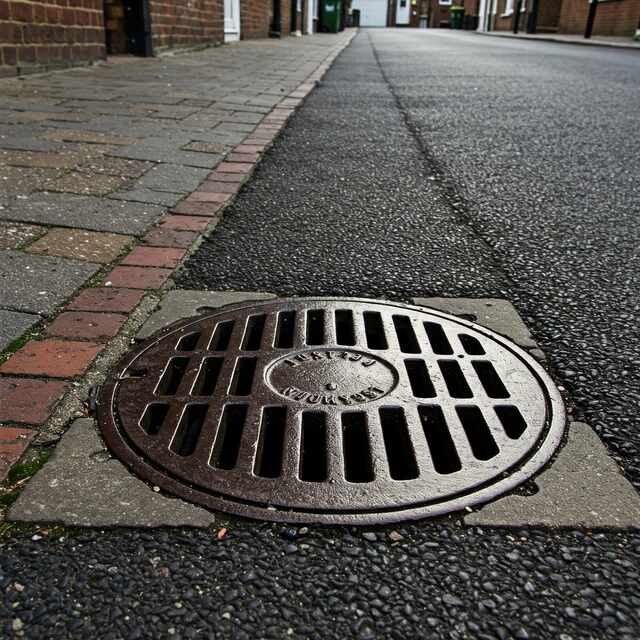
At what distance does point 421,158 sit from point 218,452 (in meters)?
3.03

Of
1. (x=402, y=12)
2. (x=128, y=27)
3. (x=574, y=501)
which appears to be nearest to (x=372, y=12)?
(x=402, y=12)

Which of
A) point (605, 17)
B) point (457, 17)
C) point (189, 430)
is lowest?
point (189, 430)

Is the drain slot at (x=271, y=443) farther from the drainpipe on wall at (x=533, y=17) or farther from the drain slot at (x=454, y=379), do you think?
the drainpipe on wall at (x=533, y=17)

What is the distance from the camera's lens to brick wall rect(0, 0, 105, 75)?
221 inches

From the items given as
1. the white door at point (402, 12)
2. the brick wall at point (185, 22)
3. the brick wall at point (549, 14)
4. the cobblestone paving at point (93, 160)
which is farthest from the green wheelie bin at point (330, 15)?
the white door at point (402, 12)

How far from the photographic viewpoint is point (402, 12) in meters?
64.8

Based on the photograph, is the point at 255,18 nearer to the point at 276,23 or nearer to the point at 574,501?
the point at 276,23

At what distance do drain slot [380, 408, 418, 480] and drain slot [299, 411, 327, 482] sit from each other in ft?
0.41

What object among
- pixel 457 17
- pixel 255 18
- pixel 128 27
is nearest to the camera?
pixel 128 27

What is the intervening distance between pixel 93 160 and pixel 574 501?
9.75 feet

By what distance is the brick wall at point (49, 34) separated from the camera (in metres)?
5.62

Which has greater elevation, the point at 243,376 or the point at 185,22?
the point at 185,22

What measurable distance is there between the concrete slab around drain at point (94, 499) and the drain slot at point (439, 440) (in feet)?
1.52

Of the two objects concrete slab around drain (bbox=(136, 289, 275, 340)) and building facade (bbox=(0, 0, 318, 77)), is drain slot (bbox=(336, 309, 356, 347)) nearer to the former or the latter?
concrete slab around drain (bbox=(136, 289, 275, 340))
